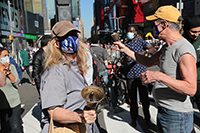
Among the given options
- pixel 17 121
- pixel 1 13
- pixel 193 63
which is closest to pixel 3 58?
pixel 17 121

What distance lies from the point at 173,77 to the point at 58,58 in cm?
121

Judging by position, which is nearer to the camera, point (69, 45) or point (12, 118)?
point (69, 45)

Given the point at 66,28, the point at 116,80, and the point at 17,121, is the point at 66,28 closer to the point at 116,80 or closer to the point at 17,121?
the point at 17,121

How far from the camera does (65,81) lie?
147 centimetres

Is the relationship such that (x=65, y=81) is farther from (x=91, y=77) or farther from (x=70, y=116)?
(x=91, y=77)

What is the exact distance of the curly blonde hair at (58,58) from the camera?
5.16ft

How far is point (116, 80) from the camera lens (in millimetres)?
6090

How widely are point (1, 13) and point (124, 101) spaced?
2647cm

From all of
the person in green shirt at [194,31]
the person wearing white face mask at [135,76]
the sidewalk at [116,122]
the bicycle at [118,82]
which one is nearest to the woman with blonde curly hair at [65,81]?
the person wearing white face mask at [135,76]

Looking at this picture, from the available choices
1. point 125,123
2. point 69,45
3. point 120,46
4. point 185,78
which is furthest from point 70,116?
point 125,123

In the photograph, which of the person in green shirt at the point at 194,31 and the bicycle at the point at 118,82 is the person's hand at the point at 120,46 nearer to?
the person in green shirt at the point at 194,31

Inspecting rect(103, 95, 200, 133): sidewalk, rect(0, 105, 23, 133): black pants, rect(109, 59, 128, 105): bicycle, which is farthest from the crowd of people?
rect(109, 59, 128, 105): bicycle

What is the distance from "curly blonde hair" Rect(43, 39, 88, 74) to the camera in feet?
5.16

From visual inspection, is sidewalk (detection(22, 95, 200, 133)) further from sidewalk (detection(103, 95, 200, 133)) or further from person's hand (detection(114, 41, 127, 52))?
person's hand (detection(114, 41, 127, 52))
